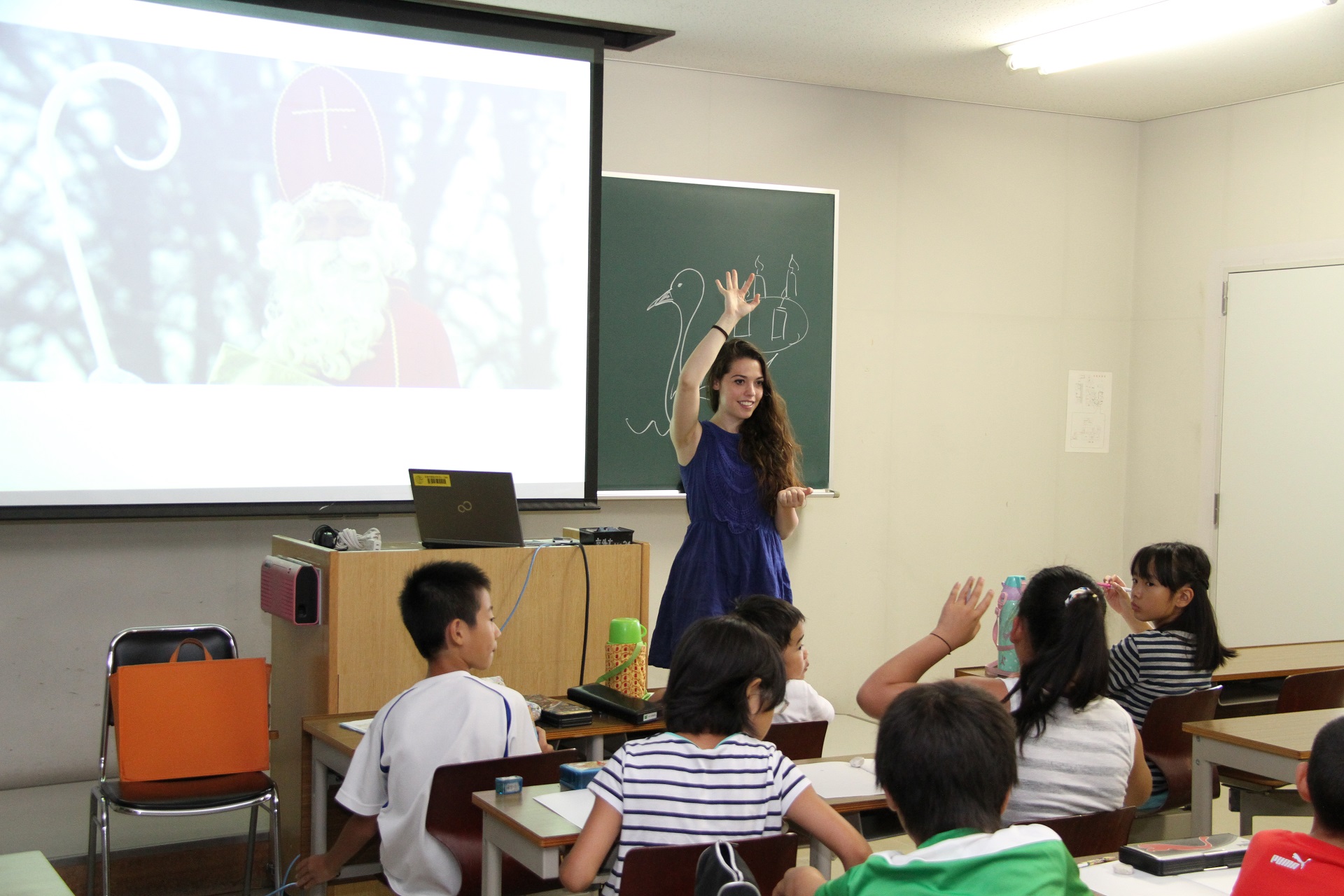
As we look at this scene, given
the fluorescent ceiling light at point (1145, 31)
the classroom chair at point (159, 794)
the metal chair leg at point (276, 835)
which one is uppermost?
the fluorescent ceiling light at point (1145, 31)

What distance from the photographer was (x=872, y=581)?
225 inches

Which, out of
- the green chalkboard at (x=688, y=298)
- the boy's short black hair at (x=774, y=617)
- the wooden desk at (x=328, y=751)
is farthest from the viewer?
the green chalkboard at (x=688, y=298)

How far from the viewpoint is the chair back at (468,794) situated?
229cm

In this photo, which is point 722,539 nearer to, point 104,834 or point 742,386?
point 742,386

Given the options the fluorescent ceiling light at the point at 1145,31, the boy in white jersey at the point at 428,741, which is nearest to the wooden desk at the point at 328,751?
the boy in white jersey at the point at 428,741

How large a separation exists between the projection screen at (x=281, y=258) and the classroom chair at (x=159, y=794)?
0.65 metres

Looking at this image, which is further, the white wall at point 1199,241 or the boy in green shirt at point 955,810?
the white wall at point 1199,241

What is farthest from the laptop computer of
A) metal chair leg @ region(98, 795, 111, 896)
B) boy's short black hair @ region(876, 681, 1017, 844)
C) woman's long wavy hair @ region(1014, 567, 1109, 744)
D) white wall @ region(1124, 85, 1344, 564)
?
white wall @ region(1124, 85, 1344, 564)

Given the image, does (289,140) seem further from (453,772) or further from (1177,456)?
(1177,456)

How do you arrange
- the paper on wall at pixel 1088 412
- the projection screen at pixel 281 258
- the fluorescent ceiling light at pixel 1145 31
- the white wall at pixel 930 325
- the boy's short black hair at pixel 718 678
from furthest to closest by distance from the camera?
the paper on wall at pixel 1088 412
the white wall at pixel 930 325
the fluorescent ceiling light at pixel 1145 31
the projection screen at pixel 281 258
the boy's short black hair at pixel 718 678

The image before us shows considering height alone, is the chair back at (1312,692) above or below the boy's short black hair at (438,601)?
below

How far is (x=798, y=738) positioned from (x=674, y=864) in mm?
926

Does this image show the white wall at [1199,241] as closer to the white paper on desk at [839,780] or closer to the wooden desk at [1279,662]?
the wooden desk at [1279,662]

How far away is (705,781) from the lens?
188 cm
